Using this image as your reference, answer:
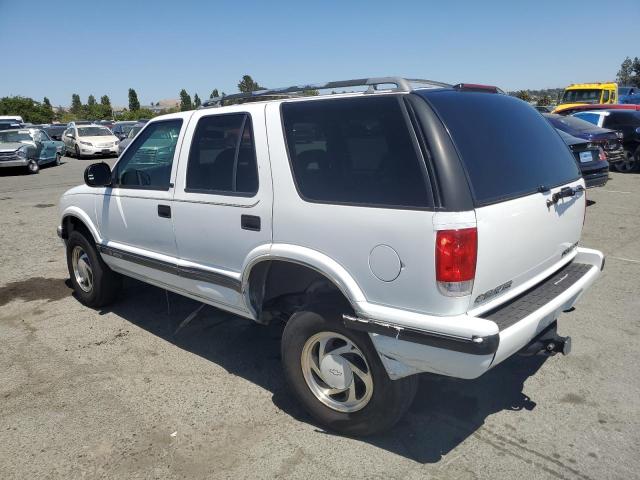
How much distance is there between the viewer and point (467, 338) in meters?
2.30

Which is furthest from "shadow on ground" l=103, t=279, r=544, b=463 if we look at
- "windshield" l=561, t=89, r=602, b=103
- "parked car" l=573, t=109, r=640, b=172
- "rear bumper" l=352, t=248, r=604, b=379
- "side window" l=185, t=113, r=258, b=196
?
"windshield" l=561, t=89, r=602, b=103

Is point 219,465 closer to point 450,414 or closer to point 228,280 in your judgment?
point 228,280

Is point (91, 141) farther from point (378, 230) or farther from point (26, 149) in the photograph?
point (378, 230)

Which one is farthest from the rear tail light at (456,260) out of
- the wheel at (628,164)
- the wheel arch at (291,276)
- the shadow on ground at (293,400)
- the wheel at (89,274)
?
the wheel at (628,164)

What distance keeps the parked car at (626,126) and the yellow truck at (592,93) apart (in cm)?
798

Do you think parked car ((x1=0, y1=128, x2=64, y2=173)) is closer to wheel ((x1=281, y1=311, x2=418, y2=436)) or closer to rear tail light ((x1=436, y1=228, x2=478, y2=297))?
wheel ((x1=281, y1=311, x2=418, y2=436))

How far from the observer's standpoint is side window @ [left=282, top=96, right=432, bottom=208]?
2492mm

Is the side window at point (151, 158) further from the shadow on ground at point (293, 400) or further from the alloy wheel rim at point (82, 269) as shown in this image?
the shadow on ground at point (293, 400)

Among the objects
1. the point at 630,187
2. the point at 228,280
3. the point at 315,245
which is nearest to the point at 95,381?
the point at 228,280

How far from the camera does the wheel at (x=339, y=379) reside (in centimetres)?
273

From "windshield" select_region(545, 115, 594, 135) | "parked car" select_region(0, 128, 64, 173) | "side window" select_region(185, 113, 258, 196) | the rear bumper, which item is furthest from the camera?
"parked car" select_region(0, 128, 64, 173)

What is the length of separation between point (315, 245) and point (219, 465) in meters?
1.31

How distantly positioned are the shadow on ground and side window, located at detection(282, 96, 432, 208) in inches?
55.1

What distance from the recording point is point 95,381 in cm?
363
